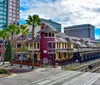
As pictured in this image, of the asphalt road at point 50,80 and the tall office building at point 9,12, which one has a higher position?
the tall office building at point 9,12

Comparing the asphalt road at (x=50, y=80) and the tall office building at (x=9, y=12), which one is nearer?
the asphalt road at (x=50, y=80)

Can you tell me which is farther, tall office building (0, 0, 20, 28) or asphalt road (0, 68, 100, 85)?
tall office building (0, 0, 20, 28)

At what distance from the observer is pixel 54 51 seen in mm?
53719

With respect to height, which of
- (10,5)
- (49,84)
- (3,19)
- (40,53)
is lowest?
(49,84)

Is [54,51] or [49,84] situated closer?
[49,84]

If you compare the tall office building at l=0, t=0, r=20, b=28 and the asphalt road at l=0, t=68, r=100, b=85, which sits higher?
the tall office building at l=0, t=0, r=20, b=28

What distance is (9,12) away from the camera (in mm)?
143625

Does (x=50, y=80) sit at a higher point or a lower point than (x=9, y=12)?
lower

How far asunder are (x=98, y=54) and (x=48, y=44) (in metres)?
54.9

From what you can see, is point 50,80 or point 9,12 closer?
point 50,80

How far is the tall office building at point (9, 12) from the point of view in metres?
139

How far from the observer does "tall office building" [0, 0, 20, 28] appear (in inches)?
5458

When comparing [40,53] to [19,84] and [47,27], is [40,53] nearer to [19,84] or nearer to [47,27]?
[47,27]

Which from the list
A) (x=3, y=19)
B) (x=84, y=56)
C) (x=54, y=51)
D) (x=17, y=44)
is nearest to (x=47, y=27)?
(x=54, y=51)
